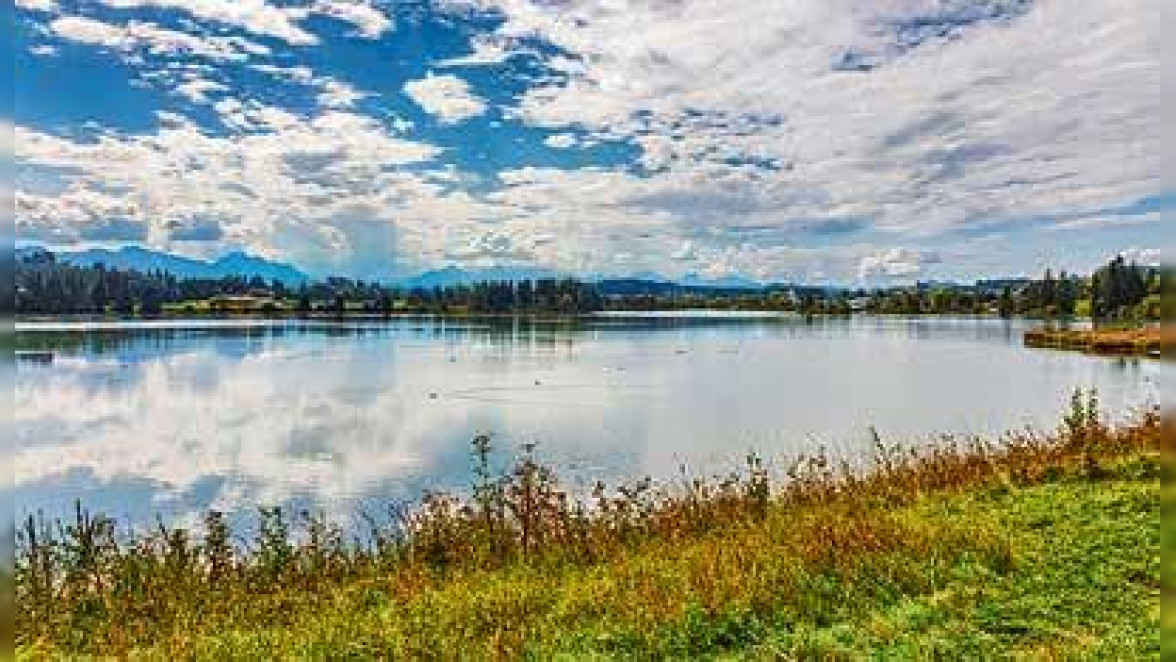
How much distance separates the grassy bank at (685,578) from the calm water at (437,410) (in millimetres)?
2765

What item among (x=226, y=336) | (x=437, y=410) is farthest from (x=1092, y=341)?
(x=226, y=336)

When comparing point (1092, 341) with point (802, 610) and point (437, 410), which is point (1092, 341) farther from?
point (802, 610)

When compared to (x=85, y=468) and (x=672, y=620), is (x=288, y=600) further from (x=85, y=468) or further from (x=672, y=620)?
(x=85, y=468)

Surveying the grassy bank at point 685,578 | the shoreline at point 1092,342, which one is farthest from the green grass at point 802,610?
the shoreline at point 1092,342

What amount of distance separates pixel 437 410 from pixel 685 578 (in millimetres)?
34166

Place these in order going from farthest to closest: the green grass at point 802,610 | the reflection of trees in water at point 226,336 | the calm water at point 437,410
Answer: the reflection of trees in water at point 226,336, the calm water at point 437,410, the green grass at point 802,610

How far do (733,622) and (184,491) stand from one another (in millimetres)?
21669

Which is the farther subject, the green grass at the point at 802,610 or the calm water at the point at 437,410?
the calm water at the point at 437,410

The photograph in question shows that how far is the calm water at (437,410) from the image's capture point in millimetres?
28094

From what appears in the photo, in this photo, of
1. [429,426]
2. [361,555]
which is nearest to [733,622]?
[361,555]

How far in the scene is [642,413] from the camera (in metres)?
41.1

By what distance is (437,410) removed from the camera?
43.1 meters

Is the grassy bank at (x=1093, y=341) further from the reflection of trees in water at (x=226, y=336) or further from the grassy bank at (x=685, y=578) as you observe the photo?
the grassy bank at (x=685, y=578)

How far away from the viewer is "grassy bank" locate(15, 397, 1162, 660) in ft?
26.6
